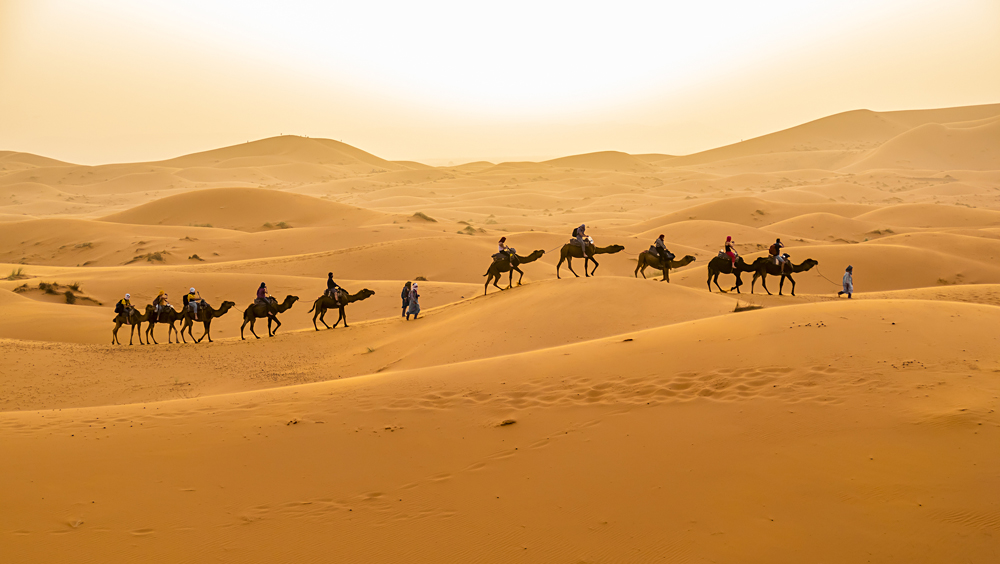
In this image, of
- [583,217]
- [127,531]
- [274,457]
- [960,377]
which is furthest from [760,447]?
[583,217]

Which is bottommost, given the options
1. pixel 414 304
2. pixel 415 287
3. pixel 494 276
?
pixel 414 304

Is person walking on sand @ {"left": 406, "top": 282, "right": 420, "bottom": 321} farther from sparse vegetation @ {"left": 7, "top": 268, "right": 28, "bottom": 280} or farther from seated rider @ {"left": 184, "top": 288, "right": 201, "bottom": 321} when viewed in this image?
sparse vegetation @ {"left": 7, "top": 268, "right": 28, "bottom": 280}

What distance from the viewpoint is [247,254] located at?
38.9 m

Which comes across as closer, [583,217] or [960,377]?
[960,377]

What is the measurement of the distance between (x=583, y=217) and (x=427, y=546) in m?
58.9

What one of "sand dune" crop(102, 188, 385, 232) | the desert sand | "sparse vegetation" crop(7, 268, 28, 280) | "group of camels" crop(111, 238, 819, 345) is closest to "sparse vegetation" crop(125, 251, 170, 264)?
"sparse vegetation" crop(7, 268, 28, 280)

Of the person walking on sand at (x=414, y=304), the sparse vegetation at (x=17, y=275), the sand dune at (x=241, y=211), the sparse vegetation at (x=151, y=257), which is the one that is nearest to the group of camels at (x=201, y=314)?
the person walking on sand at (x=414, y=304)

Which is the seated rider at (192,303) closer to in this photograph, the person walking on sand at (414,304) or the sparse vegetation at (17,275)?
the person walking on sand at (414,304)

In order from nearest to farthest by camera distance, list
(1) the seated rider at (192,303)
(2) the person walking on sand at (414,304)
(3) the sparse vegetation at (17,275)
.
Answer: (1) the seated rider at (192,303) < (2) the person walking on sand at (414,304) < (3) the sparse vegetation at (17,275)

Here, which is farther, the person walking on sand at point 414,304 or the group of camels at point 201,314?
the person walking on sand at point 414,304

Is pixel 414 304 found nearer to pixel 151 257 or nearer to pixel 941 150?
pixel 151 257

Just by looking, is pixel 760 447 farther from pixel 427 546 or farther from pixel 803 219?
pixel 803 219

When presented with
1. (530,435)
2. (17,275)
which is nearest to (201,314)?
(530,435)

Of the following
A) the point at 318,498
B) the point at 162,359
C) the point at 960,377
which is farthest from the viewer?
the point at 162,359
